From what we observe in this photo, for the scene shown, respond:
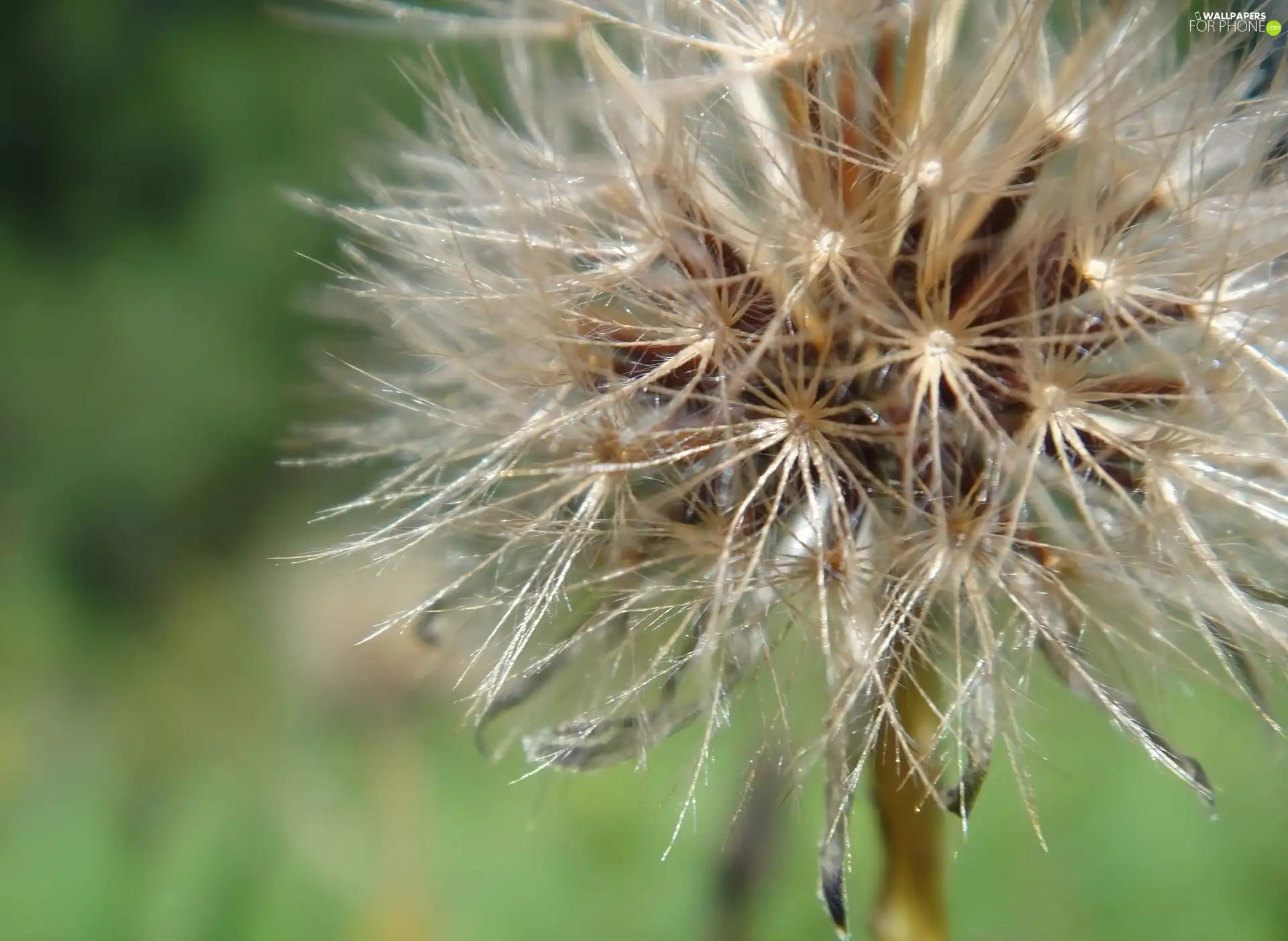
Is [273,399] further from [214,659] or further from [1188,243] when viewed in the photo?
[1188,243]

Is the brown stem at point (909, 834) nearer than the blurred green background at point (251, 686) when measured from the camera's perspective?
Yes

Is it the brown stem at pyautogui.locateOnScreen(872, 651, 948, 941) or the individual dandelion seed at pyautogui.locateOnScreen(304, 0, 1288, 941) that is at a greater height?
the individual dandelion seed at pyautogui.locateOnScreen(304, 0, 1288, 941)

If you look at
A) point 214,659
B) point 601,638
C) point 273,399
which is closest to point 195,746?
point 214,659

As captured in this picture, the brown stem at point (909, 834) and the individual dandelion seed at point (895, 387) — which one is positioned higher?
the individual dandelion seed at point (895, 387)

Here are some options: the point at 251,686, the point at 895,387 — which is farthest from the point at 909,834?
the point at 251,686

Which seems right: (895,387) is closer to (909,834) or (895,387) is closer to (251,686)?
(909,834)
